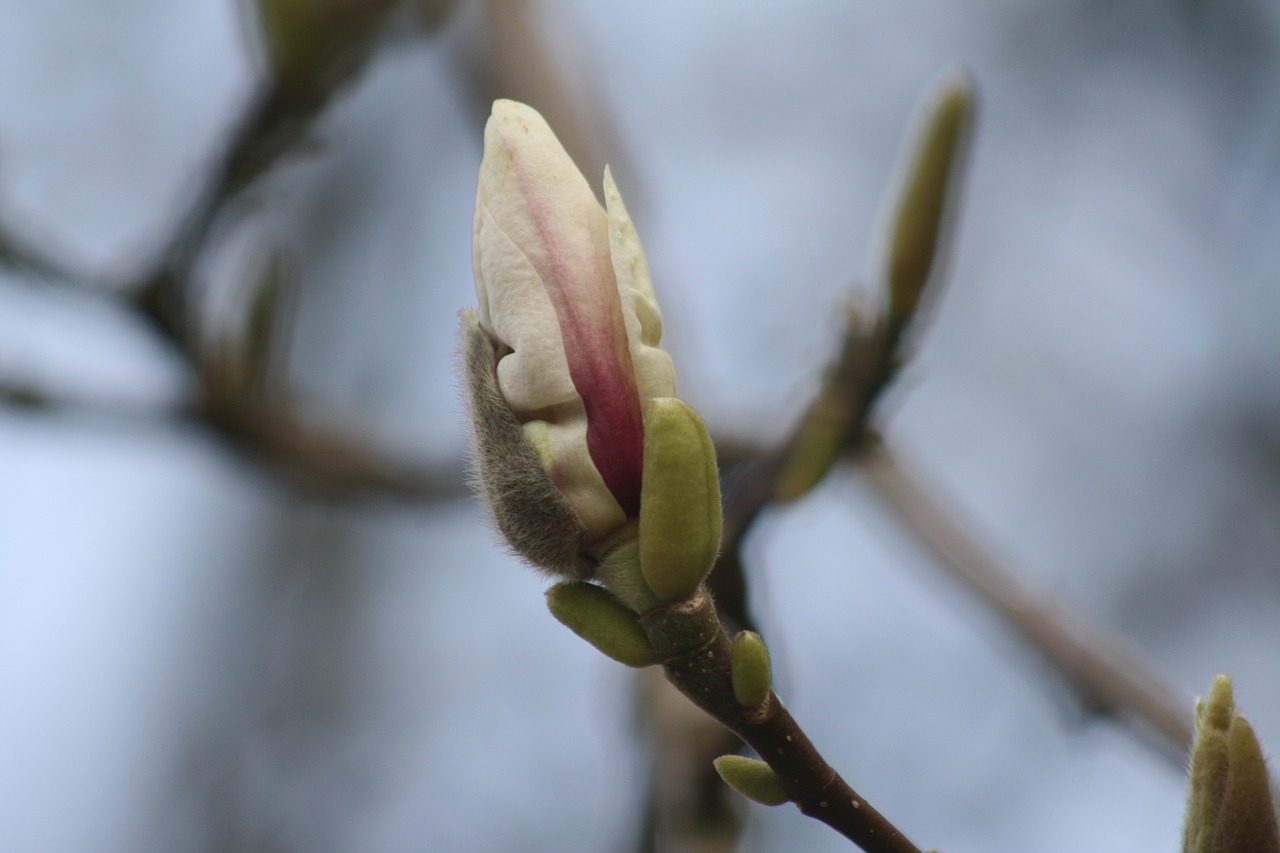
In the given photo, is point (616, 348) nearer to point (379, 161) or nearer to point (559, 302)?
point (559, 302)

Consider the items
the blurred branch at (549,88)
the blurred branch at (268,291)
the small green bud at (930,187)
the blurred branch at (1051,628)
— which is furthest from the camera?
the blurred branch at (549,88)

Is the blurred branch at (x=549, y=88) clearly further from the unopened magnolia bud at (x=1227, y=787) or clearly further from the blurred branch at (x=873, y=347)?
the unopened magnolia bud at (x=1227, y=787)

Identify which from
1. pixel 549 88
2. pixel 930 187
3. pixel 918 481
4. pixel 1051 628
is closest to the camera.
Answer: pixel 930 187

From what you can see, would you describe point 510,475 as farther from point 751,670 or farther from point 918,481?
point 918,481

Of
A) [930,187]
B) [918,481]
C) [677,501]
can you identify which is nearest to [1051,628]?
[918,481]

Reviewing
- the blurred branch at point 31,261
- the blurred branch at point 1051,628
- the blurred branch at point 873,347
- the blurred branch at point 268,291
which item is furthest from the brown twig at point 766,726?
the blurred branch at point 31,261

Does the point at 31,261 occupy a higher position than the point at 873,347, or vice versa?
the point at 873,347
